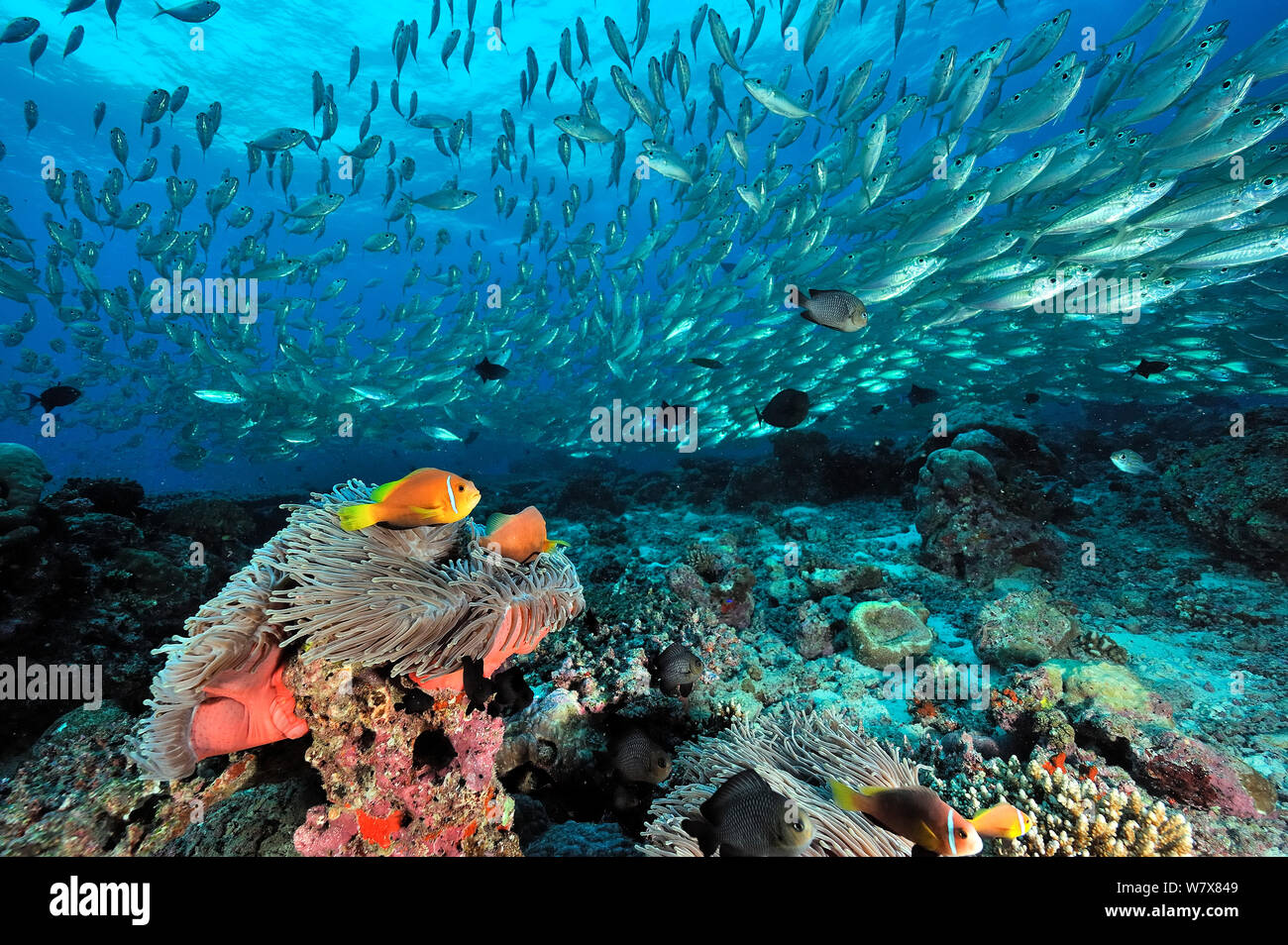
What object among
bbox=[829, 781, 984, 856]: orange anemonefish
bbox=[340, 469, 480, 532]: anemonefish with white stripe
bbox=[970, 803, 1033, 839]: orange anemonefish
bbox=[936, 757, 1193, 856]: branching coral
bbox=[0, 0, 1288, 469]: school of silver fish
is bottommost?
bbox=[936, 757, 1193, 856]: branching coral

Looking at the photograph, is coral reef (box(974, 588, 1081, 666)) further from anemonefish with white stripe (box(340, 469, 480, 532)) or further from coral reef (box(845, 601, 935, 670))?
anemonefish with white stripe (box(340, 469, 480, 532))

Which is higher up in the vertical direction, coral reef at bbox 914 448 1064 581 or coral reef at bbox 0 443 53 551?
coral reef at bbox 0 443 53 551

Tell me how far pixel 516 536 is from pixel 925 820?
2046 millimetres

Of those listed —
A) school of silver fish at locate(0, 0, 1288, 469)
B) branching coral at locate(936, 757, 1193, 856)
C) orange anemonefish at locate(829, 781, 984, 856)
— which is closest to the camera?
orange anemonefish at locate(829, 781, 984, 856)

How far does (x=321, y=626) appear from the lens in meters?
1.84

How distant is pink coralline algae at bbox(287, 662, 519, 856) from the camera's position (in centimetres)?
200

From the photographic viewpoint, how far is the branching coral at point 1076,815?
101 inches

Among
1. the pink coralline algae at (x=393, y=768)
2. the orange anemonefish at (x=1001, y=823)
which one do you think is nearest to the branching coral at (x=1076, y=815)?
the orange anemonefish at (x=1001, y=823)

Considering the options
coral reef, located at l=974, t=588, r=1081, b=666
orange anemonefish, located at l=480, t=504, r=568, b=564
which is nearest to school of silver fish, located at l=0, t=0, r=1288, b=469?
coral reef, located at l=974, t=588, r=1081, b=666

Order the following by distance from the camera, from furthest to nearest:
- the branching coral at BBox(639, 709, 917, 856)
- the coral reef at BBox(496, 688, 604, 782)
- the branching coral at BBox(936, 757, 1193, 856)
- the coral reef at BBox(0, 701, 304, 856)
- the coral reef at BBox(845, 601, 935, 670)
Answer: the coral reef at BBox(845, 601, 935, 670) < the coral reef at BBox(496, 688, 604, 782) < the branching coral at BBox(936, 757, 1193, 856) < the coral reef at BBox(0, 701, 304, 856) < the branching coral at BBox(639, 709, 917, 856)

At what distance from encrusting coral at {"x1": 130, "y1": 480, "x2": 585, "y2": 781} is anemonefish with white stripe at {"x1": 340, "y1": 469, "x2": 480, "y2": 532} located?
0.95ft

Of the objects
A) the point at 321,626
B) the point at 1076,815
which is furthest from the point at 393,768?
the point at 1076,815

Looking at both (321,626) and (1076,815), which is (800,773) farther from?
(321,626)
